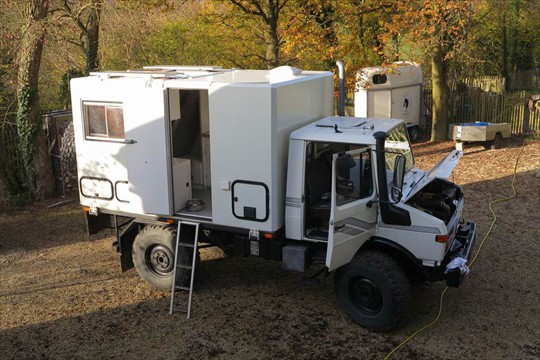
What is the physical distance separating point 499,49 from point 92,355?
33.2 meters

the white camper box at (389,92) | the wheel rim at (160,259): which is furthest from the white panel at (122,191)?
the white camper box at (389,92)

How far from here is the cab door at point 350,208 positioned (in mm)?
6867

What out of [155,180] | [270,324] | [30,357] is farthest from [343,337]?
[30,357]

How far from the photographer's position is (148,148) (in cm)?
790

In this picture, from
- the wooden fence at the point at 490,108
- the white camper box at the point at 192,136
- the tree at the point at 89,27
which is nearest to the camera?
the white camper box at the point at 192,136

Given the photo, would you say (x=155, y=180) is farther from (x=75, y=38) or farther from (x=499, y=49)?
(x=499, y=49)

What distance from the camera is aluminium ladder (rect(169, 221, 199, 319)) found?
7.86m

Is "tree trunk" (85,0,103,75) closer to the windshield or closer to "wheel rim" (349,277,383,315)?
the windshield

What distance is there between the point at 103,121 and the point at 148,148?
91 centimetres

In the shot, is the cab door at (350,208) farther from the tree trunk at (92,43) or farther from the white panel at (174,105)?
the tree trunk at (92,43)

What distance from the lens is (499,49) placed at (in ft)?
113

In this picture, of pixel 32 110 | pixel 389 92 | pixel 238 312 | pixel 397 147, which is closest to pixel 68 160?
pixel 32 110

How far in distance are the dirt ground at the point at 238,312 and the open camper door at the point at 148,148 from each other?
1.50m

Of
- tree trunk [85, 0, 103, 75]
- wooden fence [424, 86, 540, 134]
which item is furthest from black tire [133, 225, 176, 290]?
wooden fence [424, 86, 540, 134]
